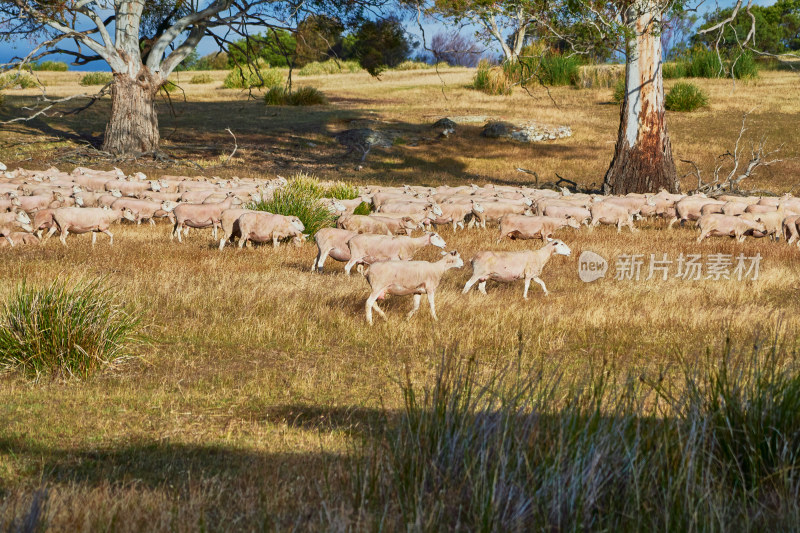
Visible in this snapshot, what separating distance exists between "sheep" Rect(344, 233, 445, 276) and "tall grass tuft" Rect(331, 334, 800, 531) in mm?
6480

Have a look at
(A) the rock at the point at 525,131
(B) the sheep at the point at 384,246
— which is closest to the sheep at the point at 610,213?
(B) the sheep at the point at 384,246

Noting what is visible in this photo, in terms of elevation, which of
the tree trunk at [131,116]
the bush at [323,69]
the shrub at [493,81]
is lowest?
the tree trunk at [131,116]

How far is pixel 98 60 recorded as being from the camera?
30.1 meters

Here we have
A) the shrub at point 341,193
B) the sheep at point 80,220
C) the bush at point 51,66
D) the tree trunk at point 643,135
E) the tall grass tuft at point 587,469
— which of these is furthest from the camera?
the bush at point 51,66

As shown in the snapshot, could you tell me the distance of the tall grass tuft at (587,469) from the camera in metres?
3.91

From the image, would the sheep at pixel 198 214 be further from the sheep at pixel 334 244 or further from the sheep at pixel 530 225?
the sheep at pixel 530 225

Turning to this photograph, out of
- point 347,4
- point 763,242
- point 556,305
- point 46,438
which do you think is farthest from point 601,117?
point 46,438

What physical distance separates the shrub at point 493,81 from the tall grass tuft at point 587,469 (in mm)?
44867

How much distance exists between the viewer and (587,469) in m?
4.20

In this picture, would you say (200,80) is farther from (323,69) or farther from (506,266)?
(506,266)

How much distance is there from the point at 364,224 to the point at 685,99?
3280 cm

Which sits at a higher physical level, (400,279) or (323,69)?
(323,69)

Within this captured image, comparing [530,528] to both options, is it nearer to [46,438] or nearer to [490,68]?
[46,438]

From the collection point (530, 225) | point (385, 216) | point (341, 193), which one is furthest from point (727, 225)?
point (341, 193)
